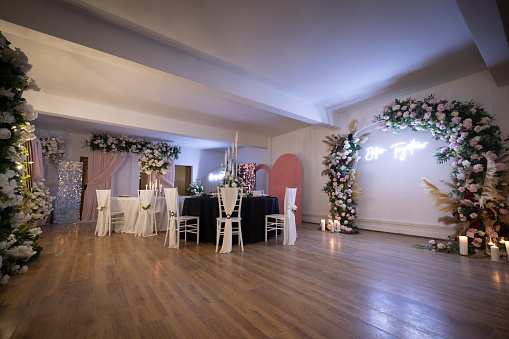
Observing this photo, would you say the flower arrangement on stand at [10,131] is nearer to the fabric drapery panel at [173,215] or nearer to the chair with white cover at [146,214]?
the fabric drapery panel at [173,215]

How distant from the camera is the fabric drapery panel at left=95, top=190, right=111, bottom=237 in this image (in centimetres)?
518

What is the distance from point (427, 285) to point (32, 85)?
4.88 metres

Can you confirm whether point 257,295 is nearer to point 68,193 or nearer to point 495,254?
point 495,254

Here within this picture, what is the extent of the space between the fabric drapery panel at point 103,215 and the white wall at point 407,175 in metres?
5.66

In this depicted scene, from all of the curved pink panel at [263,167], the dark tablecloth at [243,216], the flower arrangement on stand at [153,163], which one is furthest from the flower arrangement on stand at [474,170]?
the flower arrangement on stand at [153,163]

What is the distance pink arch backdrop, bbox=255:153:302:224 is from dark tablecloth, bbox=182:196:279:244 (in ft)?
8.45

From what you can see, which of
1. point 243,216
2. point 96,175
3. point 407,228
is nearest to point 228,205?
point 243,216

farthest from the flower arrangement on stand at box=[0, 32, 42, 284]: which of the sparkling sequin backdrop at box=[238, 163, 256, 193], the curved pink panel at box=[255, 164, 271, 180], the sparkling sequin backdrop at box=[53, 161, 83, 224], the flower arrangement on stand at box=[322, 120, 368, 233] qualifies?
the sparkling sequin backdrop at box=[238, 163, 256, 193]

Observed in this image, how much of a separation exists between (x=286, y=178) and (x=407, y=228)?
12.0 feet

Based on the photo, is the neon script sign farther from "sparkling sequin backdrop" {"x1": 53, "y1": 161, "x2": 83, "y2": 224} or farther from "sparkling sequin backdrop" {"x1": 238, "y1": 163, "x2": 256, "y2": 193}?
"sparkling sequin backdrop" {"x1": 53, "y1": 161, "x2": 83, "y2": 224}

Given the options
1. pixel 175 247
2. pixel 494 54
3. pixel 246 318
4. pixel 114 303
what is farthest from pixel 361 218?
pixel 114 303

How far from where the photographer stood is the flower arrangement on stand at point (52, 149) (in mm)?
6855

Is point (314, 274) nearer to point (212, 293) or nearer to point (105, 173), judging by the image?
point (212, 293)

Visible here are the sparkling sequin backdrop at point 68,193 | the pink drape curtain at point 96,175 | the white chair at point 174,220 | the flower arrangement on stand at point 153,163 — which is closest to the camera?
the white chair at point 174,220
